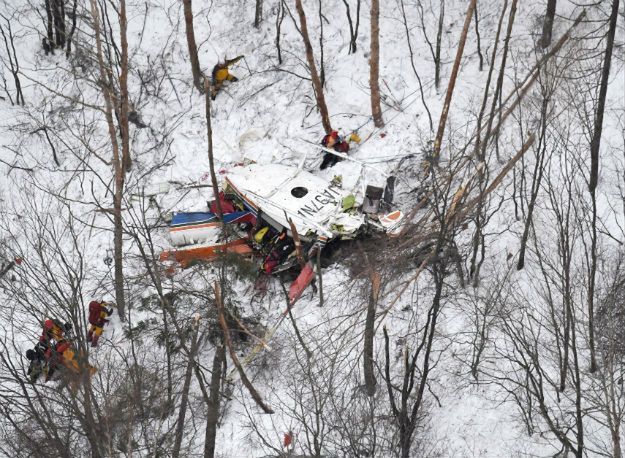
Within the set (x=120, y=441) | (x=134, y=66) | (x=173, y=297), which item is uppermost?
(x=134, y=66)

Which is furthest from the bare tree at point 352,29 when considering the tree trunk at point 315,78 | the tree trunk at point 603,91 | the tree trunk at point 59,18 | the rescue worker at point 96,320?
the rescue worker at point 96,320

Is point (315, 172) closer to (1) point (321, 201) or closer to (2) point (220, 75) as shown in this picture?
(1) point (321, 201)

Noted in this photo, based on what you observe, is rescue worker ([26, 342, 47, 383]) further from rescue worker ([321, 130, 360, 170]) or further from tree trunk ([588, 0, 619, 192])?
tree trunk ([588, 0, 619, 192])

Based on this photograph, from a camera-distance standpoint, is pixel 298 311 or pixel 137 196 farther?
pixel 137 196

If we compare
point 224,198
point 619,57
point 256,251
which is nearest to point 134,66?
point 224,198

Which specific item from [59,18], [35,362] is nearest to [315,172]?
[35,362]

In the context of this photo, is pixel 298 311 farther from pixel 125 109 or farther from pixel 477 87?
pixel 477 87

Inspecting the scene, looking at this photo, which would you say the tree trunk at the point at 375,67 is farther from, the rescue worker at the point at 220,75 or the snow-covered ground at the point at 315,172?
the rescue worker at the point at 220,75

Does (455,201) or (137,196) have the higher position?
(137,196)
